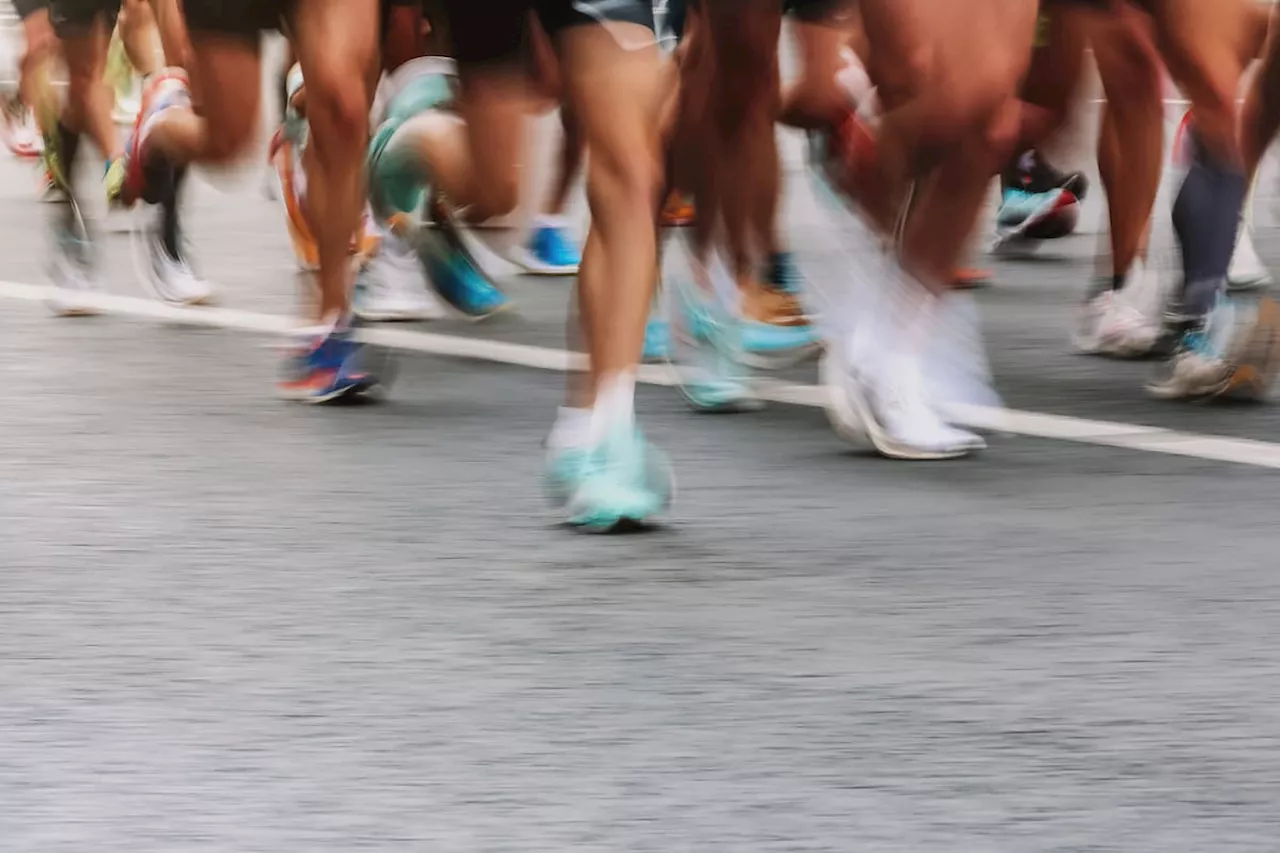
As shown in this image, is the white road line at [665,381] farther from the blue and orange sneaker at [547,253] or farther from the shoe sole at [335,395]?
the blue and orange sneaker at [547,253]

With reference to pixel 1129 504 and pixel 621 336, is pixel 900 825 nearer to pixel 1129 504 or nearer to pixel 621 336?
pixel 621 336

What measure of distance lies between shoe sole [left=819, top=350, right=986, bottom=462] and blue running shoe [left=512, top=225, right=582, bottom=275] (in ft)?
12.1

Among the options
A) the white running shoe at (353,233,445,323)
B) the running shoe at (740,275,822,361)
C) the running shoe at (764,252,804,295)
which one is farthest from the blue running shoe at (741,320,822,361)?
the white running shoe at (353,233,445,323)

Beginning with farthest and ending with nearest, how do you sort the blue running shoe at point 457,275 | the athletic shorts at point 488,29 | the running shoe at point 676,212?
the blue running shoe at point 457,275, the running shoe at point 676,212, the athletic shorts at point 488,29

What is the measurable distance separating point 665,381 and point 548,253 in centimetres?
266

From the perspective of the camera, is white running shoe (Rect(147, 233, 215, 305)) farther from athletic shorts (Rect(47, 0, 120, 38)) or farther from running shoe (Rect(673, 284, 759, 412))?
running shoe (Rect(673, 284, 759, 412))

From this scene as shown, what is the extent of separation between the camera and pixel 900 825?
271 cm

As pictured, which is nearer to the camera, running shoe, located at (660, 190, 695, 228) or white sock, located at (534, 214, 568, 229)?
running shoe, located at (660, 190, 695, 228)

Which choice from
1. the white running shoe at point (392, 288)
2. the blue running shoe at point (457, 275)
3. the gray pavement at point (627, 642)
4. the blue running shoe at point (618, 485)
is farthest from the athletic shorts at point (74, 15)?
the blue running shoe at point (618, 485)

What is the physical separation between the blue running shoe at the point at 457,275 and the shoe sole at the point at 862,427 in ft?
7.45

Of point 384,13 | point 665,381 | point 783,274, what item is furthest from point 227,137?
point 783,274

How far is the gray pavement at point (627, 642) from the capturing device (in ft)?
9.11

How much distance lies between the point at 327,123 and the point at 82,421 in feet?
2.80

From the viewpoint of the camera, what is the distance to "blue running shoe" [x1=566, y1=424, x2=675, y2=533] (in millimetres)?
4156
